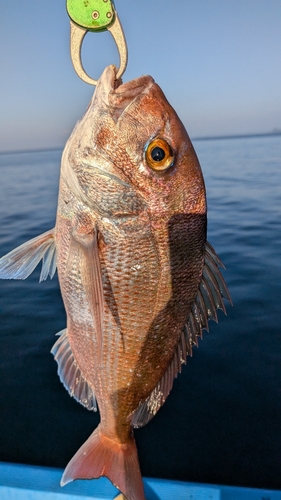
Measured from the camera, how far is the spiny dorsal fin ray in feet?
6.57

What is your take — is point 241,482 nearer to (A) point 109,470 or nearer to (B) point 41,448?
(B) point 41,448

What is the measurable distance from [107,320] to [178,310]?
0.36m

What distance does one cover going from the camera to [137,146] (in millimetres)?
1564

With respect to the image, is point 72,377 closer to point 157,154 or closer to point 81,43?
point 157,154

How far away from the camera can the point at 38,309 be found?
6.60 m

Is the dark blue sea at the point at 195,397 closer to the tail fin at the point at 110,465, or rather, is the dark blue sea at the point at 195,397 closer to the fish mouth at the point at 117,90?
the tail fin at the point at 110,465

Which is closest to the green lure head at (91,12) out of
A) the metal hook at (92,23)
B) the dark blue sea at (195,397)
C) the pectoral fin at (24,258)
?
the metal hook at (92,23)

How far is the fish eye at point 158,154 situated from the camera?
1575 millimetres

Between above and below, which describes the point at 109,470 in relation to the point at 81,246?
below

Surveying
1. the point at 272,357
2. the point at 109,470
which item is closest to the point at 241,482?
the point at 272,357

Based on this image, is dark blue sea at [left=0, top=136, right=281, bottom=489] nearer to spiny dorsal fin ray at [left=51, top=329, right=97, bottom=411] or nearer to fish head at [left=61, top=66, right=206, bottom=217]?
spiny dorsal fin ray at [left=51, top=329, right=97, bottom=411]

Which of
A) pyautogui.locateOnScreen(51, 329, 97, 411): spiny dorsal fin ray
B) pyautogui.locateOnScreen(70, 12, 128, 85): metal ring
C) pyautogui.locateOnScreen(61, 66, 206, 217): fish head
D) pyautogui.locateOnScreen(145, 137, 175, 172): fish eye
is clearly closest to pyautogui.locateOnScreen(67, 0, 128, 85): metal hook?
pyautogui.locateOnScreen(70, 12, 128, 85): metal ring

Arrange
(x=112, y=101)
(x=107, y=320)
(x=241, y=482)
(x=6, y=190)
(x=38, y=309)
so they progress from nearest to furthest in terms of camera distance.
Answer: (x=112, y=101), (x=107, y=320), (x=241, y=482), (x=38, y=309), (x=6, y=190)

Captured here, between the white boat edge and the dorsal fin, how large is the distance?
999 mm
